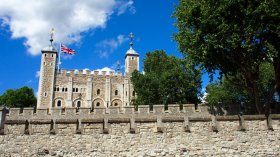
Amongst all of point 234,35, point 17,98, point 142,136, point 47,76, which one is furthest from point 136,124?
point 47,76

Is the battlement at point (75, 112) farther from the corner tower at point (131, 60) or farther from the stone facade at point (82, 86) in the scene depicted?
the corner tower at point (131, 60)

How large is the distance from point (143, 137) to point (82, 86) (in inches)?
2502

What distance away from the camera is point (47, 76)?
70.5 meters

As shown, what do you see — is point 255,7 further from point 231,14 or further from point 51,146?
point 51,146

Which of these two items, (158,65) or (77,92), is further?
(77,92)

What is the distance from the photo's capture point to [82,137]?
11.1m

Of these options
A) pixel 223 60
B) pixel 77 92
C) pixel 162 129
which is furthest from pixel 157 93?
pixel 77 92

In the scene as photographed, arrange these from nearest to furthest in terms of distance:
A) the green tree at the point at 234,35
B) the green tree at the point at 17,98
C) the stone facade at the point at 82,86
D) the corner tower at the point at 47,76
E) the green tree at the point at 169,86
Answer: the green tree at the point at 234,35, the green tree at the point at 169,86, the green tree at the point at 17,98, the corner tower at the point at 47,76, the stone facade at the point at 82,86

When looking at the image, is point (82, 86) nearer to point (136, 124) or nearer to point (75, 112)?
point (75, 112)

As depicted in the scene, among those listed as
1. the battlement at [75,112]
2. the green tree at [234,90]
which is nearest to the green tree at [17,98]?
the green tree at [234,90]

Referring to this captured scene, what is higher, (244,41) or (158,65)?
(158,65)

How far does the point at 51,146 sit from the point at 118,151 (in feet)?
8.00

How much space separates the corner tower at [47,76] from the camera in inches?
2694

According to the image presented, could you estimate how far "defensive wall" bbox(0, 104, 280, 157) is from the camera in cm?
1095
